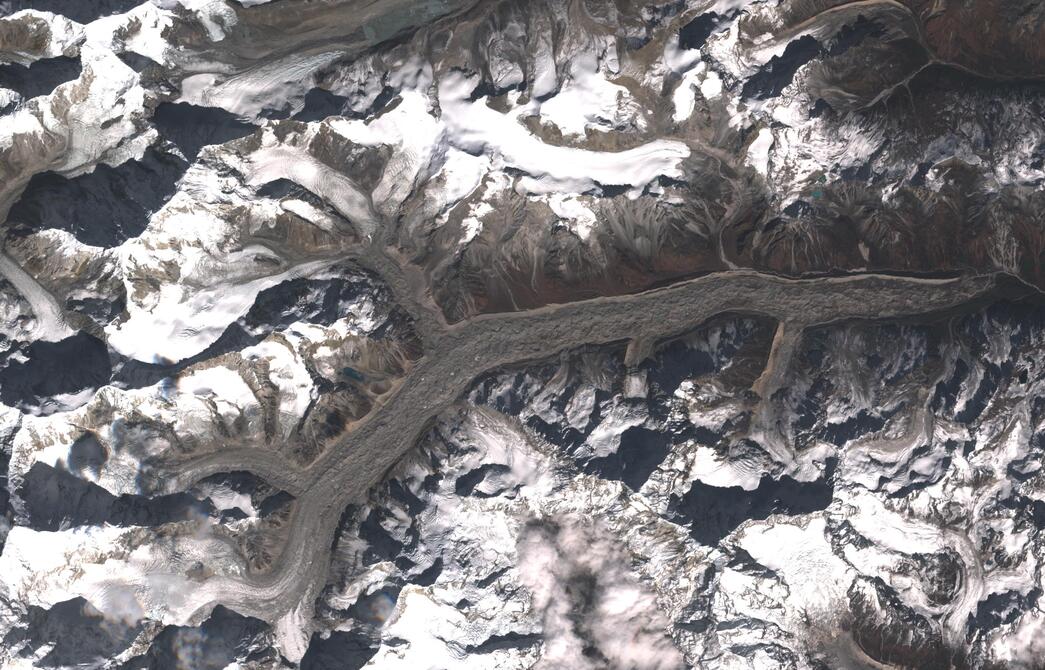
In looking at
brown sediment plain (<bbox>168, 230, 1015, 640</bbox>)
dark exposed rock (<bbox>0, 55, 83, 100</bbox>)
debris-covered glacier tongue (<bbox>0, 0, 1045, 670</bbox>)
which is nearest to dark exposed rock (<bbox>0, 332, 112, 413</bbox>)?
debris-covered glacier tongue (<bbox>0, 0, 1045, 670</bbox>)

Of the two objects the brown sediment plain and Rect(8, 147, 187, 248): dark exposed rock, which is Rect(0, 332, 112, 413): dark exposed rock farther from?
the brown sediment plain

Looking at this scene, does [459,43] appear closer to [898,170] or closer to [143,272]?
[143,272]

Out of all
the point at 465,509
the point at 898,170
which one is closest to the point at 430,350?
the point at 465,509

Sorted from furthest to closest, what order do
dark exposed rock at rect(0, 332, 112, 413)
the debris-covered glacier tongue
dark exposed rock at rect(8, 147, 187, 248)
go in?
dark exposed rock at rect(0, 332, 112, 413)
dark exposed rock at rect(8, 147, 187, 248)
the debris-covered glacier tongue

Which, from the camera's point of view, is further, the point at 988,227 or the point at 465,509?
the point at 465,509

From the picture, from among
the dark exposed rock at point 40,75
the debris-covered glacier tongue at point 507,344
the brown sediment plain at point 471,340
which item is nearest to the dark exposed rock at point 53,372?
the debris-covered glacier tongue at point 507,344

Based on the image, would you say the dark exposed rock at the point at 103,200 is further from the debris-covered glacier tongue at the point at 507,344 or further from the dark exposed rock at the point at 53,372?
the dark exposed rock at the point at 53,372

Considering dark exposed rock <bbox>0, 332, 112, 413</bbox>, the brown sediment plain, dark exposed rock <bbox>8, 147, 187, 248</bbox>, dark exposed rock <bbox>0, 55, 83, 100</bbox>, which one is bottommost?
the brown sediment plain

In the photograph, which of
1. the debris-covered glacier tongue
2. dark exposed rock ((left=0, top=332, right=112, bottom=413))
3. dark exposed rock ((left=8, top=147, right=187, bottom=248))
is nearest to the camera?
the debris-covered glacier tongue

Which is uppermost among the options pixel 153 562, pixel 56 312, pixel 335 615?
pixel 56 312
